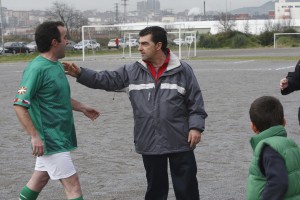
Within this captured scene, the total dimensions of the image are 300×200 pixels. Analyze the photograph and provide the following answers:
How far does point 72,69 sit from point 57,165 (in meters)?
0.83

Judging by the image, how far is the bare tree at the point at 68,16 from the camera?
3194 inches

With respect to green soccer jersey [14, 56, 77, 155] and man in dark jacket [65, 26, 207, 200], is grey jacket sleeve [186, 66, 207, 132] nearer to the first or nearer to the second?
man in dark jacket [65, 26, 207, 200]

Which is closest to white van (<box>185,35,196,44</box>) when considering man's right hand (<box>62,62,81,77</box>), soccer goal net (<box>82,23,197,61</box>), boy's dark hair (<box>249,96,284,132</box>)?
soccer goal net (<box>82,23,197,61</box>)

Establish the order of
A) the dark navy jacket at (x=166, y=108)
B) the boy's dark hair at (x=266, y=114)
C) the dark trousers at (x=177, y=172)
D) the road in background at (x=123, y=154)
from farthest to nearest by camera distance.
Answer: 1. the road in background at (x=123, y=154)
2. the dark trousers at (x=177, y=172)
3. the dark navy jacket at (x=166, y=108)
4. the boy's dark hair at (x=266, y=114)

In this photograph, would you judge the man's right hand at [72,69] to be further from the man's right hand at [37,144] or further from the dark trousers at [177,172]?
the dark trousers at [177,172]

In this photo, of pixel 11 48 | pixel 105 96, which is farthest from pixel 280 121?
pixel 11 48

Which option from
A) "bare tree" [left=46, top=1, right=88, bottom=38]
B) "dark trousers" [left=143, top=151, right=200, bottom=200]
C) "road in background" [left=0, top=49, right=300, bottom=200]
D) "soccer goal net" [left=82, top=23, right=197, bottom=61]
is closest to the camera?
"dark trousers" [left=143, top=151, right=200, bottom=200]

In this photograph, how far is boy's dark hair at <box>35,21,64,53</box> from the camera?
5.28 m

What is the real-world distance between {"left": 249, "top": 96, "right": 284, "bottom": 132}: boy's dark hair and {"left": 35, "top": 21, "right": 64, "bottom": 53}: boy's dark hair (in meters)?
1.94

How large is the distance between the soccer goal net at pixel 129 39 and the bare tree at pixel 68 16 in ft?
13.6

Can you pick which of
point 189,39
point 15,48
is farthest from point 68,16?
point 189,39

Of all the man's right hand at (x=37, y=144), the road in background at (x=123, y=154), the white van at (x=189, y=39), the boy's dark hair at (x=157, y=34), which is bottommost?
the road in background at (x=123, y=154)

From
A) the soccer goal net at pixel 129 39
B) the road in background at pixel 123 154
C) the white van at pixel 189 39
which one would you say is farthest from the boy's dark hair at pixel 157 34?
the white van at pixel 189 39

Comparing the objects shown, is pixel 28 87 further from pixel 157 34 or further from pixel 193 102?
pixel 193 102
